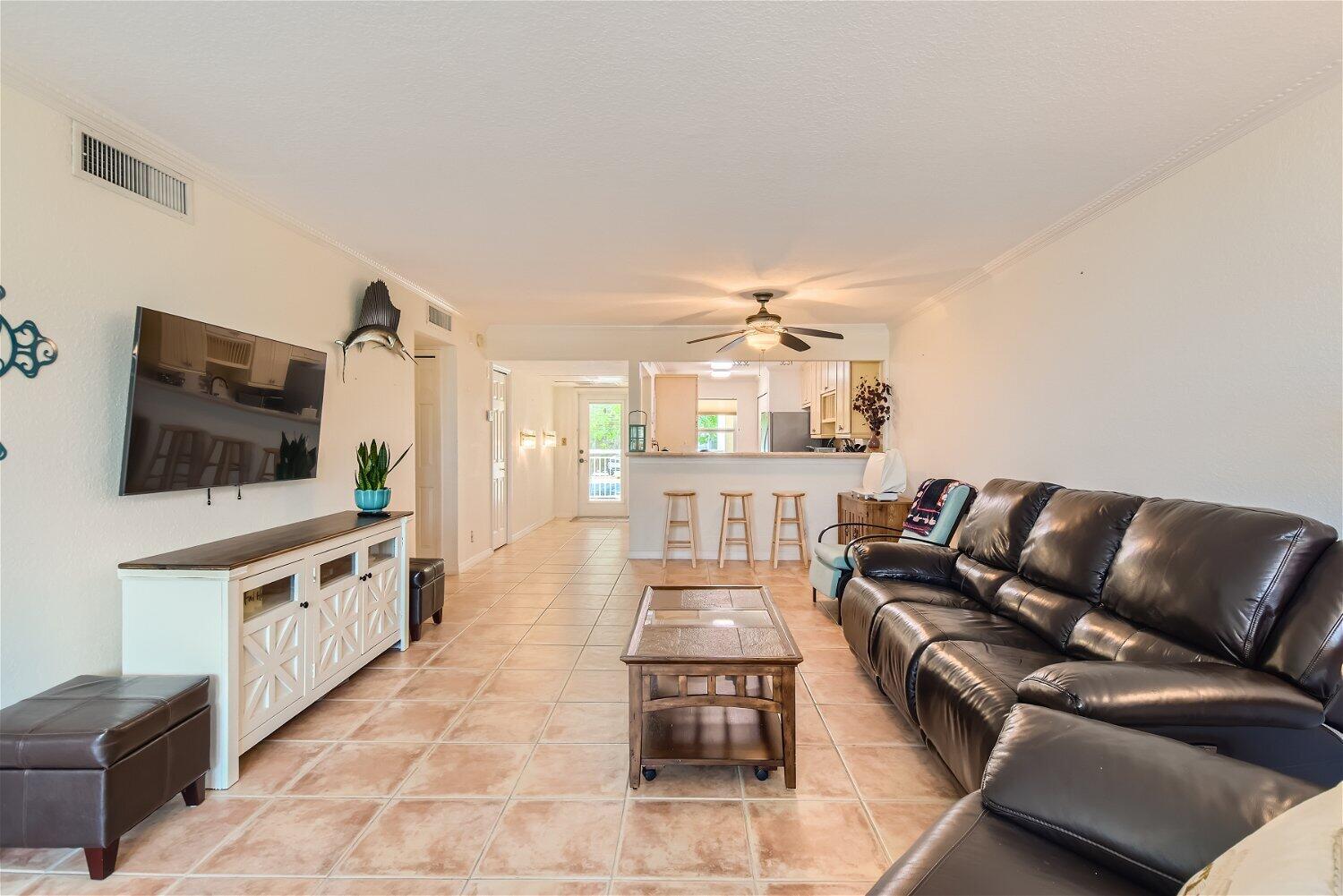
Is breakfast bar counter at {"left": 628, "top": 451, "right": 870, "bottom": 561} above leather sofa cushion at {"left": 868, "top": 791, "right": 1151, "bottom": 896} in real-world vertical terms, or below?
above

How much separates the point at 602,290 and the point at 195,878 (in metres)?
4.07

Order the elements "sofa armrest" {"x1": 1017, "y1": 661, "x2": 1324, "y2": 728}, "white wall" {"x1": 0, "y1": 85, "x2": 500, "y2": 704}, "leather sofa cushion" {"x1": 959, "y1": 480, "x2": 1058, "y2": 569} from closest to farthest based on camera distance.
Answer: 1. "sofa armrest" {"x1": 1017, "y1": 661, "x2": 1324, "y2": 728}
2. "white wall" {"x1": 0, "y1": 85, "x2": 500, "y2": 704}
3. "leather sofa cushion" {"x1": 959, "y1": 480, "x2": 1058, "y2": 569}

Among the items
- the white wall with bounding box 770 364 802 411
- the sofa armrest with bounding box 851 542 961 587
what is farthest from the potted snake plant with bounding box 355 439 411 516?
the white wall with bounding box 770 364 802 411

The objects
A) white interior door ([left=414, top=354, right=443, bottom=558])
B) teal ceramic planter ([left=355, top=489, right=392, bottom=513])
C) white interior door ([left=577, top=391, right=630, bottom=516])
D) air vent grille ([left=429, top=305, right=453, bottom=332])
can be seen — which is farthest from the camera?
white interior door ([left=577, top=391, right=630, bottom=516])

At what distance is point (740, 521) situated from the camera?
6.34 meters

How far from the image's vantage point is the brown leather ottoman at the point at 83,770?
66.7 inches

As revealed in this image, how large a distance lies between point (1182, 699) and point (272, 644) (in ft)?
10.1

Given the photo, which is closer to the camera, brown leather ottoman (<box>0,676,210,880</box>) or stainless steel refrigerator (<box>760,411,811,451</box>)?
brown leather ottoman (<box>0,676,210,880</box>)

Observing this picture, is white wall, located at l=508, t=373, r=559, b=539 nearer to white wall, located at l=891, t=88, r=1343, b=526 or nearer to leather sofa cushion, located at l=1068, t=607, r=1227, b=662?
white wall, located at l=891, t=88, r=1343, b=526

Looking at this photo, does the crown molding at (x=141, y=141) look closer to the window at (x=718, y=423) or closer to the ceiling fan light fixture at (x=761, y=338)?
the ceiling fan light fixture at (x=761, y=338)

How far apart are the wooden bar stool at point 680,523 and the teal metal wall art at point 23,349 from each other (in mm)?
4742

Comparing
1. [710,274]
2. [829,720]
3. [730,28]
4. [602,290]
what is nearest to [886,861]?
[829,720]

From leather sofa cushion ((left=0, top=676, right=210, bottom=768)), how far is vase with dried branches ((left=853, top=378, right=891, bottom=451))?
19.1 ft

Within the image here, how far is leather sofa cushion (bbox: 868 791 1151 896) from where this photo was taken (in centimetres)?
107
